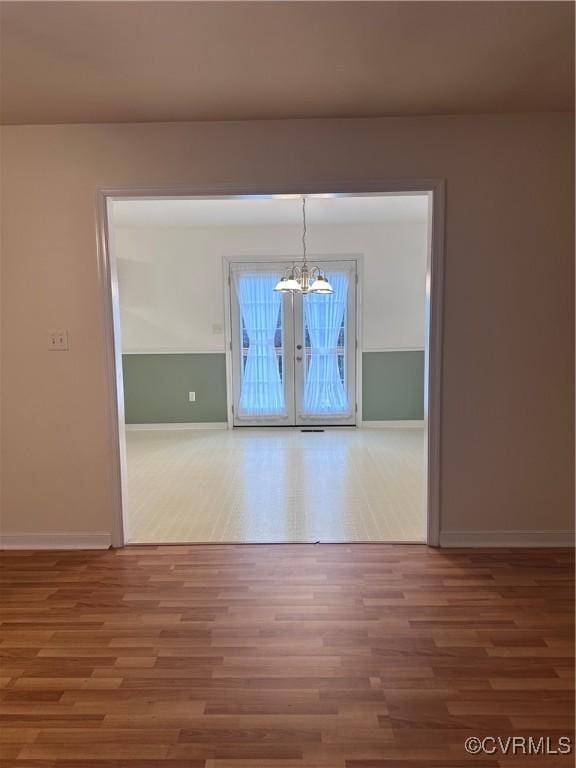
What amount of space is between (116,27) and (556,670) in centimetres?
283

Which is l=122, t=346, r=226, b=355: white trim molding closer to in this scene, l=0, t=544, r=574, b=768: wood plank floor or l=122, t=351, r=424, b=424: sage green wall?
l=122, t=351, r=424, b=424: sage green wall

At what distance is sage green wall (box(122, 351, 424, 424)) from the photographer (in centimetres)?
620

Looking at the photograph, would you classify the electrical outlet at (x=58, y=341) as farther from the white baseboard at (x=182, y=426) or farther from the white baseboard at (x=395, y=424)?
the white baseboard at (x=395, y=424)

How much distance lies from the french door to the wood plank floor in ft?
11.6

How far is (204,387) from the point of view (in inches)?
247

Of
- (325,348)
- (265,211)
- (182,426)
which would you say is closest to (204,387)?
(182,426)

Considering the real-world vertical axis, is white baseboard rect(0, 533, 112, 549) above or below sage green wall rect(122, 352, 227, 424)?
below

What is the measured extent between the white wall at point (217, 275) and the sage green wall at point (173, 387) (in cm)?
16

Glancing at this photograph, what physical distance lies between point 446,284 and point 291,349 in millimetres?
3625

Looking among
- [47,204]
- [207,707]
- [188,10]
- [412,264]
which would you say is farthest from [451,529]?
[412,264]

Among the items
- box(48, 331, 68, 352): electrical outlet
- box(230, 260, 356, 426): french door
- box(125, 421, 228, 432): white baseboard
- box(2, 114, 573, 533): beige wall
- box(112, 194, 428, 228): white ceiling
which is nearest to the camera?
box(2, 114, 573, 533): beige wall

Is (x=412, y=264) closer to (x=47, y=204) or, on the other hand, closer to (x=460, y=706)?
(x=47, y=204)

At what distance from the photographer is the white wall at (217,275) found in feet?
19.9

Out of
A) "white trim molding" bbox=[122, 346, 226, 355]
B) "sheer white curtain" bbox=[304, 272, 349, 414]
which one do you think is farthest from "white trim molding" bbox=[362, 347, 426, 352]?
"white trim molding" bbox=[122, 346, 226, 355]
